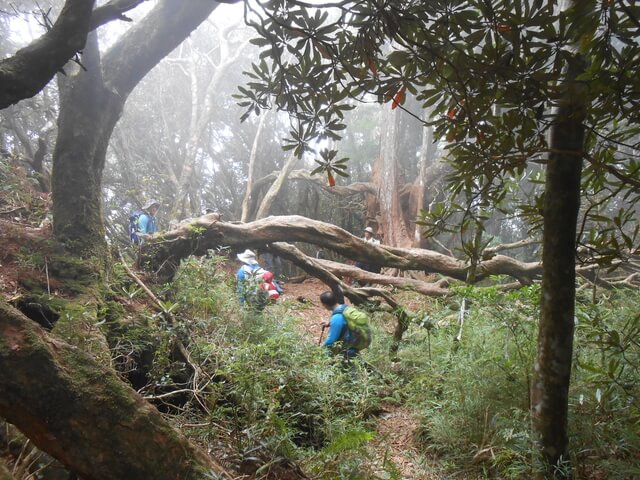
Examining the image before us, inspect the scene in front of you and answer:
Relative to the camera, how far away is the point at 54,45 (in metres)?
3.03

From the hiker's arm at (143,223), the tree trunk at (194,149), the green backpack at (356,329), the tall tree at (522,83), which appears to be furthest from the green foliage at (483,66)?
the tree trunk at (194,149)

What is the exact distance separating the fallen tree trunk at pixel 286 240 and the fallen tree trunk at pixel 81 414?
14.1ft

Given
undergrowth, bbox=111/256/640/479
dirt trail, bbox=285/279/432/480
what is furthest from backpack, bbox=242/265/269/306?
dirt trail, bbox=285/279/432/480

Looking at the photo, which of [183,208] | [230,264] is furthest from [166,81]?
[230,264]

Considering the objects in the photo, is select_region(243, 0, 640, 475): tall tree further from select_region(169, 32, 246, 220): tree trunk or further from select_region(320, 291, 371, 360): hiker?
select_region(169, 32, 246, 220): tree trunk

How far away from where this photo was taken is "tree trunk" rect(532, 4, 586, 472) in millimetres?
2068

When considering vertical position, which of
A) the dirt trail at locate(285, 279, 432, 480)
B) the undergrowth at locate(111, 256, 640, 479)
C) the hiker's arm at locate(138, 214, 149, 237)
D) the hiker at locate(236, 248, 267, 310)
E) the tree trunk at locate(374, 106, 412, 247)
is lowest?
the dirt trail at locate(285, 279, 432, 480)

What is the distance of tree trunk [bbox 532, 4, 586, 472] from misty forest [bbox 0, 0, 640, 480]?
0.01 m

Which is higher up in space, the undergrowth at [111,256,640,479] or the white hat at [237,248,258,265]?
the white hat at [237,248,258,265]

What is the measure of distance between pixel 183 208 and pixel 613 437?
12672 millimetres

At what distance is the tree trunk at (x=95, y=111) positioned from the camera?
15.7 feet

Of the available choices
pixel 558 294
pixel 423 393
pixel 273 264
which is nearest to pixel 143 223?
pixel 273 264

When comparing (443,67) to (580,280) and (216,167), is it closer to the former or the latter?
(580,280)

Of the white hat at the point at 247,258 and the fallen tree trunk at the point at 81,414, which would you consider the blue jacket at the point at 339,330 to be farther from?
the fallen tree trunk at the point at 81,414
